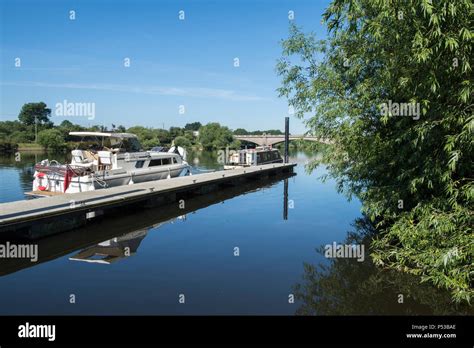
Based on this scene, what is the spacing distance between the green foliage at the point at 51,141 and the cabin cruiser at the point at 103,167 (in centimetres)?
5429

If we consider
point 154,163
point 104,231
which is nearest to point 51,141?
point 154,163

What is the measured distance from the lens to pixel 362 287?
422 inches

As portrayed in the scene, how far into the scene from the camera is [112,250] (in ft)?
46.9

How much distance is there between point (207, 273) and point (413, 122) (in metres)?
7.63

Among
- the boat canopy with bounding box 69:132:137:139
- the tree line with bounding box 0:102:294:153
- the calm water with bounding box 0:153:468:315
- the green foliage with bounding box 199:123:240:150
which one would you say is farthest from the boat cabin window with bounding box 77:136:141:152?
the green foliage with bounding box 199:123:240:150

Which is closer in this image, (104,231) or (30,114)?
(104,231)

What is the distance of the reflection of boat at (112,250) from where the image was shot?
13.2 meters

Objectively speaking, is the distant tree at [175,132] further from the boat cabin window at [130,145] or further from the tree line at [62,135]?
the boat cabin window at [130,145]

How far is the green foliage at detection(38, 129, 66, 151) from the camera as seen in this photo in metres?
75.5

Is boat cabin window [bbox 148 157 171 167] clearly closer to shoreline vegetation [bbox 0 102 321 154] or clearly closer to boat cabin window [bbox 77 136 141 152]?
boat cabin window [bbox 77 136 141 152]

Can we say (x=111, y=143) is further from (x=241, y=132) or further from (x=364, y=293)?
(x=241, y=132)

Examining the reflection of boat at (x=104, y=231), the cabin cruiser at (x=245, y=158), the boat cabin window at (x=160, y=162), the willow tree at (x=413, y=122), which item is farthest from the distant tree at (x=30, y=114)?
the willow tree at (x=413, y=122)
